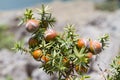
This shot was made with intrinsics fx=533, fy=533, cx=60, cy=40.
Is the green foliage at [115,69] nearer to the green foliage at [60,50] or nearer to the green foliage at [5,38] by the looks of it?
the green foliage at [60,50]

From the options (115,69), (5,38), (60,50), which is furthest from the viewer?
(5,38)

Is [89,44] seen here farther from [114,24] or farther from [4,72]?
[114,24]

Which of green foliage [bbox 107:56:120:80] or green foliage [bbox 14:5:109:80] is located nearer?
green foliage [bbox 14:5:109:80]

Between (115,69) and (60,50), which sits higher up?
(60,50)

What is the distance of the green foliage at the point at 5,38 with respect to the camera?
749 inches

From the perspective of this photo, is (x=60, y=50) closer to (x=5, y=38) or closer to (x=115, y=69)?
(x=115, y=69)

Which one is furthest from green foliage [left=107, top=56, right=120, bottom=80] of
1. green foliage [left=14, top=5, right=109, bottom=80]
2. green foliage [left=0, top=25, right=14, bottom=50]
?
green foliage [left=0, top=25, right=14, bottom=50]

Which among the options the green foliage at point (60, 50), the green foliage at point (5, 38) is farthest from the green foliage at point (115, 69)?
the green foliage at point (5, 38)

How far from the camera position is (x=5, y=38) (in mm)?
20703

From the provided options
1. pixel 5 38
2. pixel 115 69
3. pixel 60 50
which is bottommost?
pixel 5 38

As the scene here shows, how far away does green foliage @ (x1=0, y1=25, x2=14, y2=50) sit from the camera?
1902cm

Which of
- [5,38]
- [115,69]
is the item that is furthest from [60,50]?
[5,38]

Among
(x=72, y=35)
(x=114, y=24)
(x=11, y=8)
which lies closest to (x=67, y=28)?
(x=72, y=35)

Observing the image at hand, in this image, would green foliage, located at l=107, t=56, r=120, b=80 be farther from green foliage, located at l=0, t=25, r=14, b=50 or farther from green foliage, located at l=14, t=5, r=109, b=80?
green foliage, located at l=0, t=25, r=14, b=50
